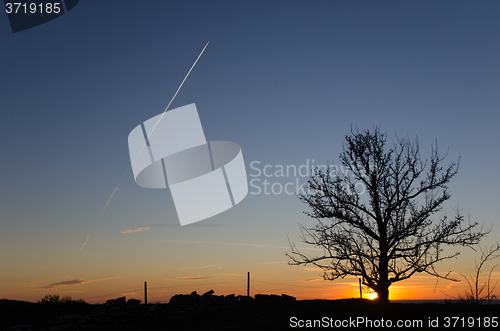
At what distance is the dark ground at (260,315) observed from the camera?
464 inches

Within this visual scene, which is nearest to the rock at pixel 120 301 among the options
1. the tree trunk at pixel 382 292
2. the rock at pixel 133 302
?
the rock at pixel 133 302

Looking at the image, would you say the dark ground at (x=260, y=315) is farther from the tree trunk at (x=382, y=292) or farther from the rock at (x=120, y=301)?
the tree trunk at (x=382, y=292)

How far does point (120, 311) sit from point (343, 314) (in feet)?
40.0

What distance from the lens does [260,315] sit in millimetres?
14148

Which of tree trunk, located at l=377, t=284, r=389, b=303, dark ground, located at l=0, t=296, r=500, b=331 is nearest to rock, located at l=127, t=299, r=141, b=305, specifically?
dark ground, located at l=0, t=296, r=500, b=331

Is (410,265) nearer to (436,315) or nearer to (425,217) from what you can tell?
(425,217)

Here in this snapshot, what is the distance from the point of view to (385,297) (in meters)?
15.3

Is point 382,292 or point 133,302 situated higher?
Answer: point 382,292

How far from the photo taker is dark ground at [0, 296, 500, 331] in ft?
38.6

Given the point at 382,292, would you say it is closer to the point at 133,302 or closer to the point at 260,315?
the point at 260,315

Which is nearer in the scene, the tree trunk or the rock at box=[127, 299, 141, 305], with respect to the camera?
the tree trunk

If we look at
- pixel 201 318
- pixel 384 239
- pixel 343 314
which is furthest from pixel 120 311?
pixel 384 239

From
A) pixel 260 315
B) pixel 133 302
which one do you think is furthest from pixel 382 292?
pixel 133 302

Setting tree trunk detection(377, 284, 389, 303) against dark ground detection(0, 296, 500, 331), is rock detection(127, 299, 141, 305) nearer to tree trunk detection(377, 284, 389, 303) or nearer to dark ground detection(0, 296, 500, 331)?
dark ground detection(0, 296, 500, 331)
